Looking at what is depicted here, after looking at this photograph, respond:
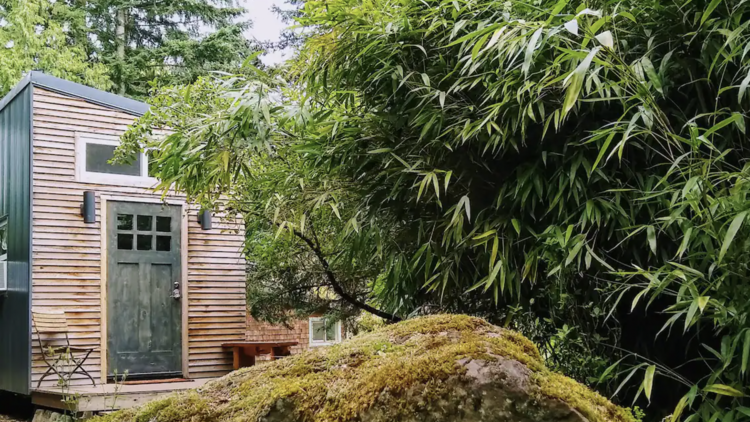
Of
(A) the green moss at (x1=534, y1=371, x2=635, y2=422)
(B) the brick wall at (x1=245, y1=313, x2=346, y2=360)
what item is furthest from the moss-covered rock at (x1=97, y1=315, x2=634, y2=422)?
(B) the brick wall at (x1=245, y1=313, x2=346, y2=360)

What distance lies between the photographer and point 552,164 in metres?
2.36

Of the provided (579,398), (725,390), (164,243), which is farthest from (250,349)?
(579,398)

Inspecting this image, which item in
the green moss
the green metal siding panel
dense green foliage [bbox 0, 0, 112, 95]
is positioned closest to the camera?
the green moss

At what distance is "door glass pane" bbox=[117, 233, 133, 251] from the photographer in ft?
20.0

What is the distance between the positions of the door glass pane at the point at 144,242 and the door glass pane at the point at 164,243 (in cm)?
8

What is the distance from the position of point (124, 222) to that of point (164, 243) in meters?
0.43

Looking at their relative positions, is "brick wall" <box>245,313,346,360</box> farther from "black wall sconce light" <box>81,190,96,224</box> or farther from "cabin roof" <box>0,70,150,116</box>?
"cabin roof" <box>0,70,150,116</box>

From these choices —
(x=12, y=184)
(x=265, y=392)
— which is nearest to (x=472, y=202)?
(x=265, y=392)

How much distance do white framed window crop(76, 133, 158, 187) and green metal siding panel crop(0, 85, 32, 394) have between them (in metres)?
0.43

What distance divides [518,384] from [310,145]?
1.95 metres

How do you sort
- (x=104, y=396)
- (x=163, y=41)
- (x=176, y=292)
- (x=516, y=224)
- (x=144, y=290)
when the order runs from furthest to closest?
(x=163, y=41) → (x=176, y=292) → (x=144, y=290) → (x=104, y=396) → (x=516, y=224)

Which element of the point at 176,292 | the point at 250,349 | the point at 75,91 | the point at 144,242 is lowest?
the point at 250,349

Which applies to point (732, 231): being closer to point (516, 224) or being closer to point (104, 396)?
point (516, 224)

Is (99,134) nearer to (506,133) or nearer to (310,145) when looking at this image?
(310,145)
